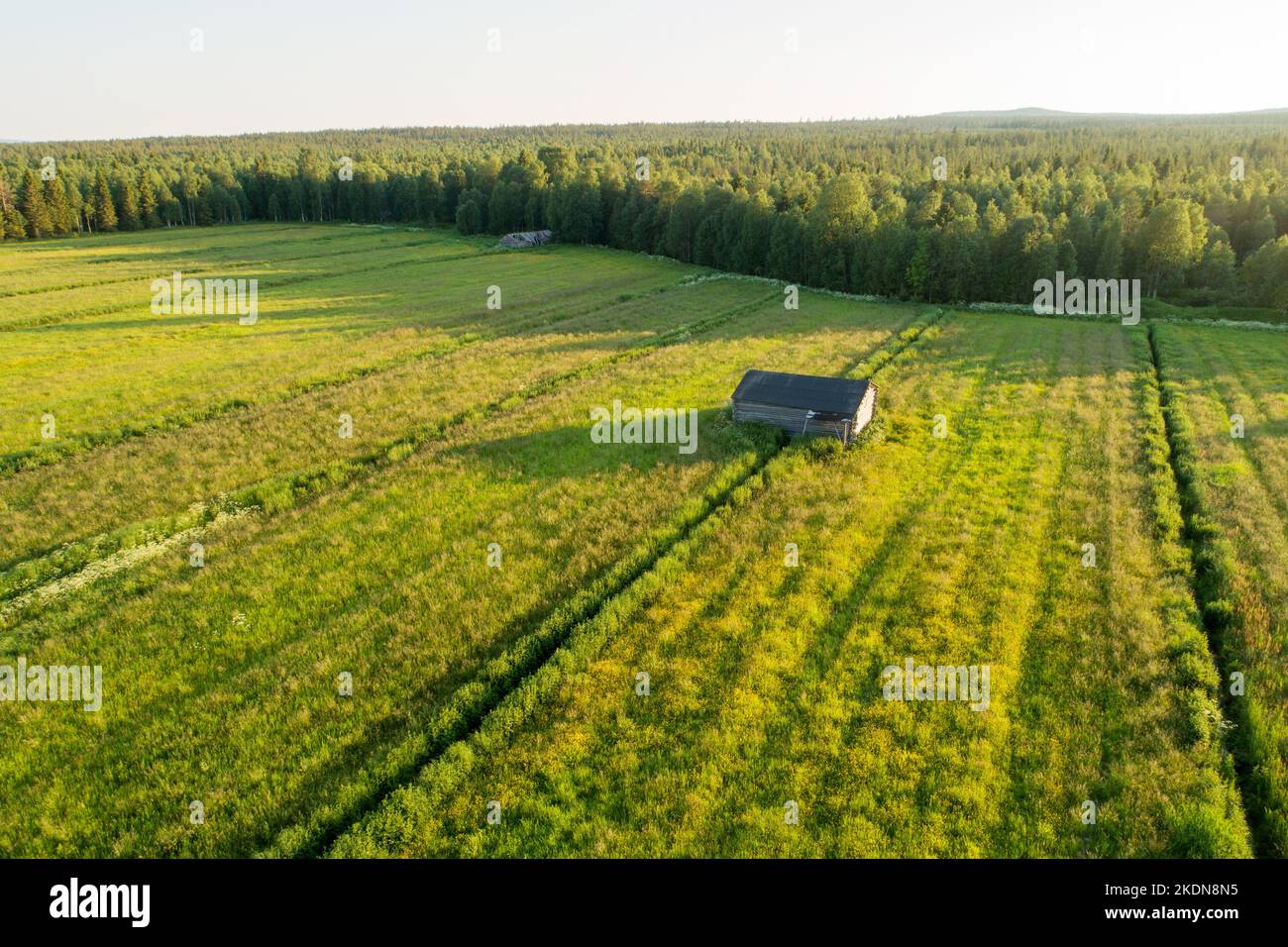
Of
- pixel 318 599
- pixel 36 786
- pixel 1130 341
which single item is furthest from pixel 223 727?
pixel 1130 341

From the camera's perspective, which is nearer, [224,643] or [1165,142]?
[224,643]

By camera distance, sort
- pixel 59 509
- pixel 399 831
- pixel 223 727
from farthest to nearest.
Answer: pixel 59 509, pixel 223 727, pixel 399 831

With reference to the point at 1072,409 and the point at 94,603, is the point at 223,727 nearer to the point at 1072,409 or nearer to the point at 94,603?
the point at 94,603

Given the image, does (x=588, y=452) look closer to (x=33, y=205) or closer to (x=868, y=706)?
(x=868, y=706)

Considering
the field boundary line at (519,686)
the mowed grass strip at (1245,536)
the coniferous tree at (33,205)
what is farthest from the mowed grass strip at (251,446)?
the coniferous tree at (33,205)

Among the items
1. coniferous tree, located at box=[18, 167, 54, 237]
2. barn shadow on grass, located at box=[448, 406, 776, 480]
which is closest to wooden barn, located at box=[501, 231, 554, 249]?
coniferous tree, located at box=[18, 167, 54, 237]

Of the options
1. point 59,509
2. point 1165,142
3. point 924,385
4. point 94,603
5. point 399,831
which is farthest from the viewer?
point 1165,142

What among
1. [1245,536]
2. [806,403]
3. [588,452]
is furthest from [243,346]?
[1245,536]
